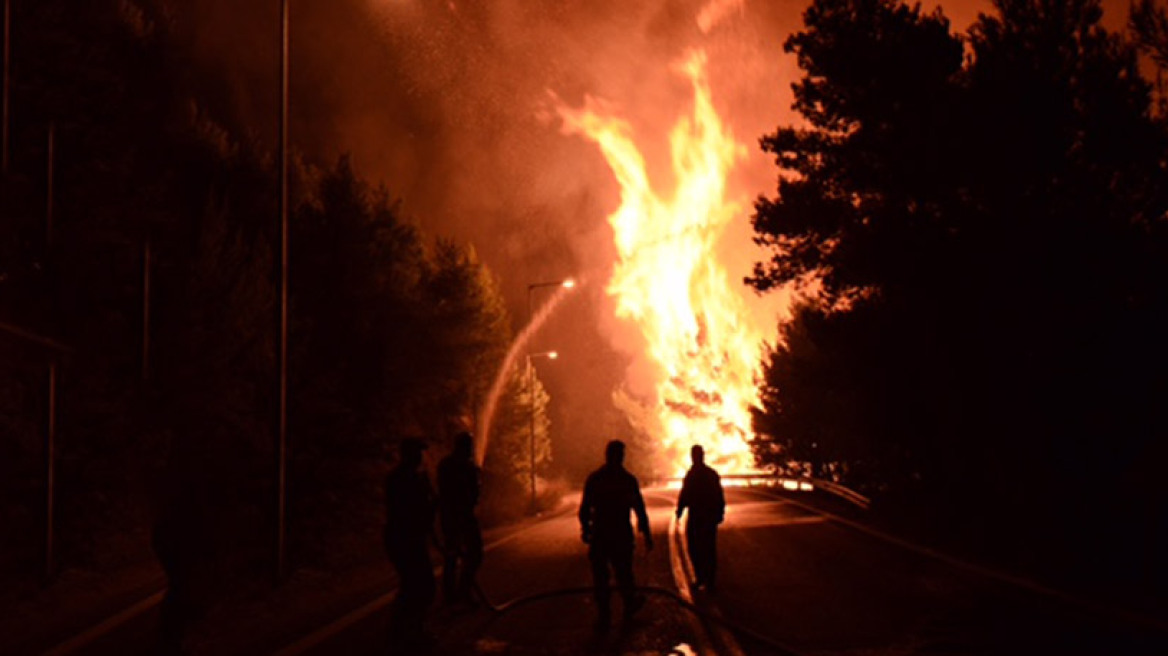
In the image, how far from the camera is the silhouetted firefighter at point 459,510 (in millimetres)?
12648

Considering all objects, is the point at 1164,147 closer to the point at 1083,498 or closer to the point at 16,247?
the point at 1083,498

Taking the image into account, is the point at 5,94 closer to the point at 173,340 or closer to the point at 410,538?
the point at 173,340

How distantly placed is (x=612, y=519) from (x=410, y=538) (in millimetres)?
2630

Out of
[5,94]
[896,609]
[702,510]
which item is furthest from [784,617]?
[5,94]

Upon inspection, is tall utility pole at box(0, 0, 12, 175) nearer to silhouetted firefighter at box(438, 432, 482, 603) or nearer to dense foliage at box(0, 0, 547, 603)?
dense foliage at box(0, 0, 547, 603)

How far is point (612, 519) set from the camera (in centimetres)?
1234

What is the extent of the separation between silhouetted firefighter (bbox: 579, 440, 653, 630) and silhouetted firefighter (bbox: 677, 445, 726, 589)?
2.44 m

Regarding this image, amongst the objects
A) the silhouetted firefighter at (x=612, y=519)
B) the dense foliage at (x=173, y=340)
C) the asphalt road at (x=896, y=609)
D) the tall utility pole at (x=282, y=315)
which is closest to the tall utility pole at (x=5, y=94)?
the dense foliage at (x=173, y=340)

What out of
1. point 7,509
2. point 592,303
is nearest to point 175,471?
point 7,509

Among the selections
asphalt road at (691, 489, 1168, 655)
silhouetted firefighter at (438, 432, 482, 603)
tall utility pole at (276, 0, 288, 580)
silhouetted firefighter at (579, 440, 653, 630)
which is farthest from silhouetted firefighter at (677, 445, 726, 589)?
tall utility pole at (276, 0, 288, 580)

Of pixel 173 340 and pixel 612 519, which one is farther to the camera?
pixel 173 340

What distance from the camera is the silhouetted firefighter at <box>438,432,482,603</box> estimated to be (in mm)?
12648

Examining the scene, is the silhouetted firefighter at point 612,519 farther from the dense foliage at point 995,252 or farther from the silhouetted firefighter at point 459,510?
the dense foliage at point 995,252

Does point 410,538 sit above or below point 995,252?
below
